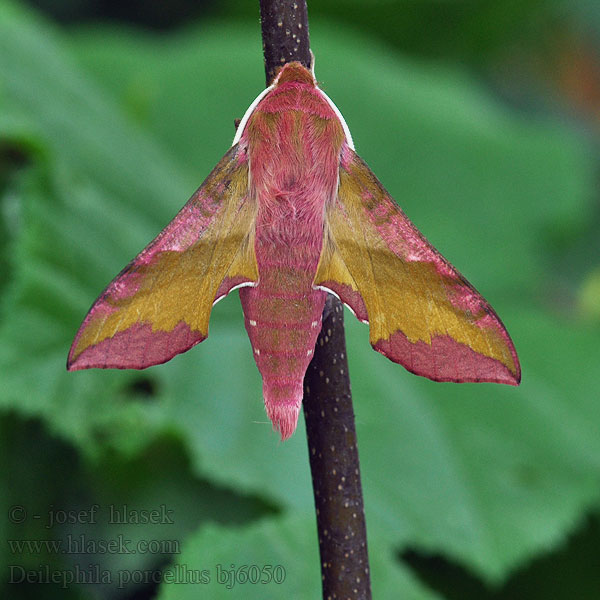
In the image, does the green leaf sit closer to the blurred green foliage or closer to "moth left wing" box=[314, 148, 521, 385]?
the blurred green foliage

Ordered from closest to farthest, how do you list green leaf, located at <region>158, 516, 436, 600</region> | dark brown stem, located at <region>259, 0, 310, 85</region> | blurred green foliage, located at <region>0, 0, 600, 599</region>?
dark brown stem, located at <region>259, 0, 310, 85</region> < green leaf, located at <region>158, 516, 436, 600</region> < blurred green foliage, located at <region>0, 0, 600, 599</region>

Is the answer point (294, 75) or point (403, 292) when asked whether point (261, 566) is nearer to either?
point (403, 292)

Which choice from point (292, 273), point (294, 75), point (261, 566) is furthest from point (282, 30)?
point (261, 566)

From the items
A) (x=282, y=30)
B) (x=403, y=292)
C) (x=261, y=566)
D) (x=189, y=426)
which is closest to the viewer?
(x=282, y=30)

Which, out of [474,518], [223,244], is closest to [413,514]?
[474,518]

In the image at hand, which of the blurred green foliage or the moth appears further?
the blurred green foliage

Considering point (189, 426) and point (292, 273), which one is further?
point (189, 426)

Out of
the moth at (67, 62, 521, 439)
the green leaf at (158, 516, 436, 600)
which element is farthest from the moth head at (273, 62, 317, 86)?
the green leaf at (158, 516, 436, 600)

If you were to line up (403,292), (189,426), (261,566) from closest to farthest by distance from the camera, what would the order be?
(403,292) → (261,566) → (189,426)

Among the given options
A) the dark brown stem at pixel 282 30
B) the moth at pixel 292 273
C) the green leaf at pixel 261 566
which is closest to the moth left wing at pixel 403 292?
the moth at pixel 292 273
